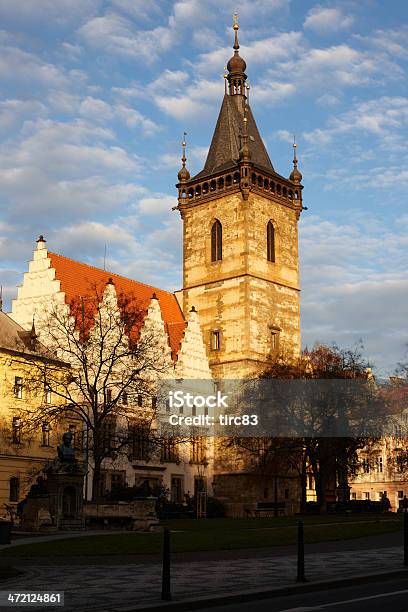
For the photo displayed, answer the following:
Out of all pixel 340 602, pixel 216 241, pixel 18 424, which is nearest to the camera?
pixel 340 602

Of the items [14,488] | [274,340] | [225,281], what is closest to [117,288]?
[225,281]

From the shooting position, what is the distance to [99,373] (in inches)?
1932

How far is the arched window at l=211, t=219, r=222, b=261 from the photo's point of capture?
7319cm

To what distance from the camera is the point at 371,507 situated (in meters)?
61.5

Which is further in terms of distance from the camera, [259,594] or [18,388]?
[18,388]

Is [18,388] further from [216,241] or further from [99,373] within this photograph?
[216,241]

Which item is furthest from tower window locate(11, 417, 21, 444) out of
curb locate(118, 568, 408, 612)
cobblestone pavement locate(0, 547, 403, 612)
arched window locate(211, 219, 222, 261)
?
curb locate(118, 568, 408, 612)

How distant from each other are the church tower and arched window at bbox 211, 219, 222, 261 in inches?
3.4

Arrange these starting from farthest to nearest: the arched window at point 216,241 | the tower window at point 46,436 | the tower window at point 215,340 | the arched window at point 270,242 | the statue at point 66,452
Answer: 1. the arched window at point 270,242
2. the arched window at point 216,241
3. the tower window at point 215,340
4. the tower window at point 46,436
5. the statue at point 66,452

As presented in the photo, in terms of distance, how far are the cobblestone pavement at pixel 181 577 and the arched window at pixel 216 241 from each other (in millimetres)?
52076

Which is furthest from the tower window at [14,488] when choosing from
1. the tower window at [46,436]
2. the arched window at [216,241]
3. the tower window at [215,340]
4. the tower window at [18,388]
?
the arched window at [216,241]

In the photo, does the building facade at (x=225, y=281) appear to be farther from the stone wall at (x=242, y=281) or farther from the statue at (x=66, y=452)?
the statue at (x=66, y=452)

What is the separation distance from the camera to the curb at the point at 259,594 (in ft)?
42.4

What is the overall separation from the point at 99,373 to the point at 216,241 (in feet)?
89.4
